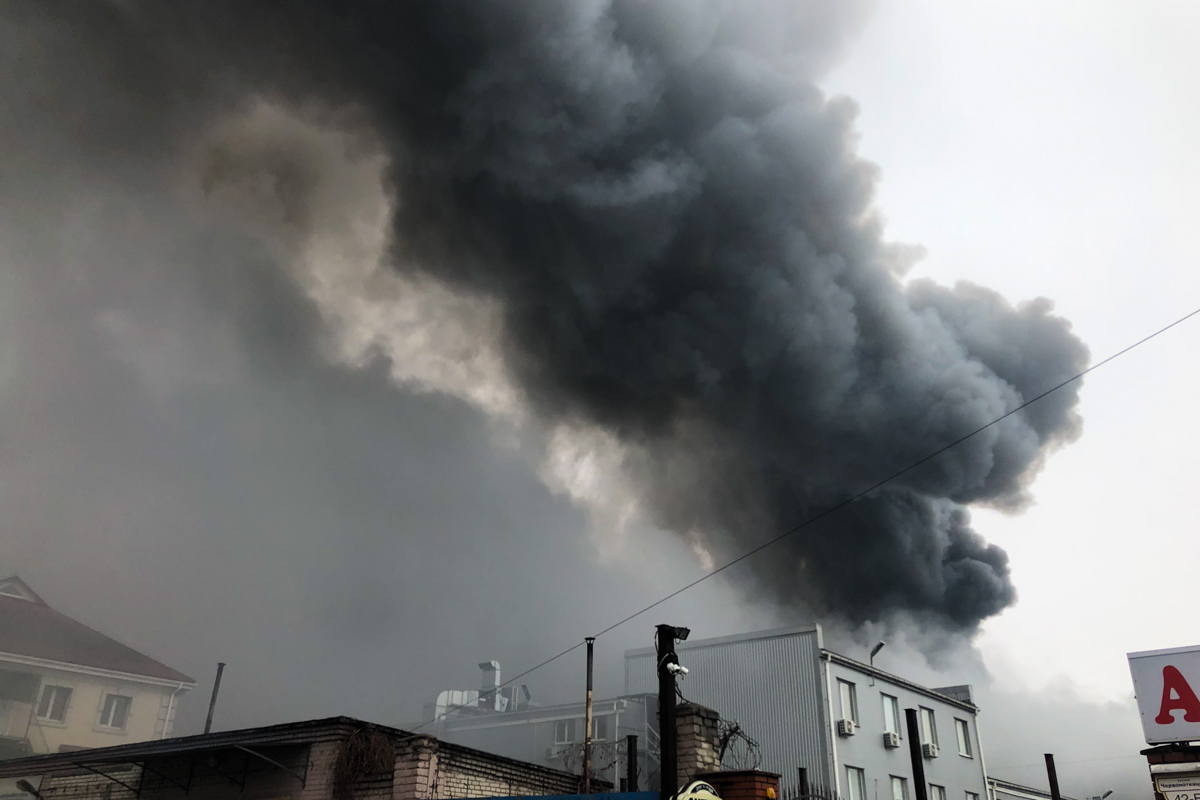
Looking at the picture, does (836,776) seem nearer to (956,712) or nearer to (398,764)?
(956,712)

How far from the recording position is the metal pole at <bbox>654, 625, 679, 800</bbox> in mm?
9297

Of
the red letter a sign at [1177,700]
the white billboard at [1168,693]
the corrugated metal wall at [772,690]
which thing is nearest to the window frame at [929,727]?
the corrugated metal wall at [772,690]

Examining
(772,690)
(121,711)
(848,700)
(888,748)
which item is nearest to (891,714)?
(888,748)

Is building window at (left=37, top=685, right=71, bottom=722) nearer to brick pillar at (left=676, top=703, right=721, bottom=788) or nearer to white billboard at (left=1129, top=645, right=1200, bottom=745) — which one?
brick pillar at (left=676, top=703, right=721, bottom=788)

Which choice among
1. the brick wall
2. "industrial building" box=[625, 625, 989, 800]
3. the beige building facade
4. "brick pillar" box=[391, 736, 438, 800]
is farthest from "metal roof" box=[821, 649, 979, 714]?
the beige building facade

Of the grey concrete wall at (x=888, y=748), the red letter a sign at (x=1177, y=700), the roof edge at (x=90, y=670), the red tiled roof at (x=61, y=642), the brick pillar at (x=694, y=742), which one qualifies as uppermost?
the red tiled roof at (x=61, y=642)

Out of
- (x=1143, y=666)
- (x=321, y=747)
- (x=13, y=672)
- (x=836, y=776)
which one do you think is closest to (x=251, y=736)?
(x=321, y=747)

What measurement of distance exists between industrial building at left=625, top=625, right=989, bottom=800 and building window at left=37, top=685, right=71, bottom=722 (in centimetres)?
2173

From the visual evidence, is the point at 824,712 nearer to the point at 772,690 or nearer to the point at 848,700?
the point at 848,700

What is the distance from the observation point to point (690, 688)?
27.7 metres

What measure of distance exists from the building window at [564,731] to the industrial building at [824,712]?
4185 millimetres

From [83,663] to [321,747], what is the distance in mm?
23069

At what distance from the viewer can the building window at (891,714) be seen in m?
26.4

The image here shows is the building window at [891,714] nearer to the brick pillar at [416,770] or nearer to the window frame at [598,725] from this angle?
the window frame at [598,725]
